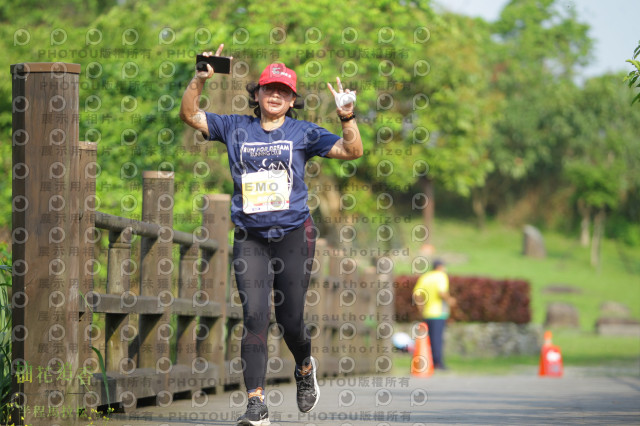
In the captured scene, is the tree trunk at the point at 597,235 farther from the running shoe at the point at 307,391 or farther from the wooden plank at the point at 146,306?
the running shoe at the point at 307,391

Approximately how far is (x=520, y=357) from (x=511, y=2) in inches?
2022

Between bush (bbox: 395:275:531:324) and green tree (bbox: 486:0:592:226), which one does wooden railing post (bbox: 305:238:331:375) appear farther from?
green tree (bbox: 486:0:592:226)

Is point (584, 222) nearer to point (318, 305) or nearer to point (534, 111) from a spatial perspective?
point (534, 111)

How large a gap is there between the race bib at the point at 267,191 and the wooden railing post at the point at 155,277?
4.69 ft

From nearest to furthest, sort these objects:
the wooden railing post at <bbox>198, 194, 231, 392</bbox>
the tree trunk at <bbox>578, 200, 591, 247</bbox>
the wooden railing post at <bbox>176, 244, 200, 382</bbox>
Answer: the wooden railing post at <bbox>176, 244, 200, 382</bbox> → the wooden railing post at <bbox>198, 194, 231, 392</bbox> → the tree trunk at <bbox>578, 200, 591, 247</bbox>

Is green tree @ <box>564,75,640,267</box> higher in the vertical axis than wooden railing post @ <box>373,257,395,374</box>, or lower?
higher

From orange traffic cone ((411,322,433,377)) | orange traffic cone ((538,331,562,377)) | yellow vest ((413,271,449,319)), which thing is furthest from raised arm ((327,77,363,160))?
yellow vest ((413,271,449,319))

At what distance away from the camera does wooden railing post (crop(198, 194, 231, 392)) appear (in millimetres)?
8836

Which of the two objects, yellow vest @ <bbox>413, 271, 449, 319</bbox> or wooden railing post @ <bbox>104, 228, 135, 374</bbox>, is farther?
yellow vest @ <bbox>413, 271, 449, 319</bbox>

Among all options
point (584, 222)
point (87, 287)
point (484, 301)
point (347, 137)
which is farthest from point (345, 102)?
point (584, 222)

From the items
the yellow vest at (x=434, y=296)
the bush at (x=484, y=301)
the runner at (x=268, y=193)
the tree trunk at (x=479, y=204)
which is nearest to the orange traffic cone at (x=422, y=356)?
the yellow vest at (x=434, y=296)

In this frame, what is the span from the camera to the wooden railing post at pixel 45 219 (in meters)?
5.36

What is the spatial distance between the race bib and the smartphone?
0.59 metres

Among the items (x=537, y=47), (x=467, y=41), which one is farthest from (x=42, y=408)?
(x=537, y=47)
